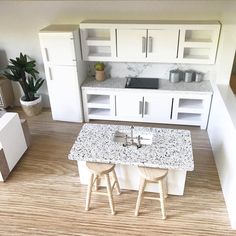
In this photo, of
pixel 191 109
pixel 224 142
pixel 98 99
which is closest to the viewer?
pixel 224 142

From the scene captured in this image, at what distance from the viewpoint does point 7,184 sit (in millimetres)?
2992

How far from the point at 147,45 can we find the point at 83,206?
7.56 ft

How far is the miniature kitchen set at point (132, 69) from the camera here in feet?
11.7

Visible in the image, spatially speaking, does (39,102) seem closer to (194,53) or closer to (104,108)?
(104,108)

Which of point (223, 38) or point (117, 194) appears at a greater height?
point (223, 38)

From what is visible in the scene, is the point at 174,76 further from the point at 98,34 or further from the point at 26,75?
the point at 26,75

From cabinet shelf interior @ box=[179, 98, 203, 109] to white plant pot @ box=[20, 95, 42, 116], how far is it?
7.64ft

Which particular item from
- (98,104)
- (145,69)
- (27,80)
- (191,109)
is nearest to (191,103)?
(191,109)

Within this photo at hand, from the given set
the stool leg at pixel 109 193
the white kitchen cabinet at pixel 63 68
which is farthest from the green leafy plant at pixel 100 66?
the stool leg at pixel 109 193

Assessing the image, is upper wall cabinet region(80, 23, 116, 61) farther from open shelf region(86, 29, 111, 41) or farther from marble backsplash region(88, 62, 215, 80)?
marble backsplash region(88, 62, 215, 80)

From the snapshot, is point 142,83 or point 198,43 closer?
point 198,43

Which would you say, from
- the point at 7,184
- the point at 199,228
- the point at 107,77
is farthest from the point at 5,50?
the point at 199,228

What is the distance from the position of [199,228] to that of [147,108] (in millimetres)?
1944

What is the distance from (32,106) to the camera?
4281 millimetres
